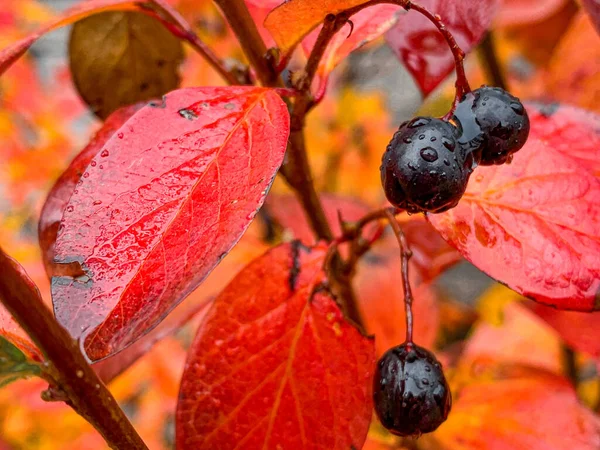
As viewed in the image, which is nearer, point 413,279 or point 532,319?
point 413,279

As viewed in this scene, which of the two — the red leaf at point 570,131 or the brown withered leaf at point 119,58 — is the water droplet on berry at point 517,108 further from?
the brown withered leaf at point 119,58

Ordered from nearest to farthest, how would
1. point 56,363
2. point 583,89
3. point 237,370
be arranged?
point 56,363
point 237,370
point 583,89

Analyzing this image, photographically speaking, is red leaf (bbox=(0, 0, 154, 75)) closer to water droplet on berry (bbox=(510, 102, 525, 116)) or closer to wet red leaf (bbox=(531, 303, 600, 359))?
water droplet on berry (bbox=(510, 102, 525, 116))

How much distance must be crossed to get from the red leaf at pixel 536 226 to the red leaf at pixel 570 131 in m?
0.01

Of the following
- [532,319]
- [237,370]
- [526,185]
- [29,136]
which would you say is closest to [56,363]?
[237,370]

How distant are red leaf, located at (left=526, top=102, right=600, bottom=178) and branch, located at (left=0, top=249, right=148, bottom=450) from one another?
1.39 ft

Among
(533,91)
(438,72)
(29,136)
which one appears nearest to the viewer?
(438,72)

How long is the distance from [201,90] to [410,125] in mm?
161

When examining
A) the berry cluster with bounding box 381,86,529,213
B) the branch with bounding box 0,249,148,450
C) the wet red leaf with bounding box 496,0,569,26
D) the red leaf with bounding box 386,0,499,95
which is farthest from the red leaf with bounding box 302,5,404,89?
the wet red leaf with bounding box 496,0,569,26

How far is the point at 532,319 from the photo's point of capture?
54.9 inches

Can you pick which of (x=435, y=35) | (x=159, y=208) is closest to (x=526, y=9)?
(x=435, y=35)

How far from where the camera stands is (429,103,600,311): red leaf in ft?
1.58

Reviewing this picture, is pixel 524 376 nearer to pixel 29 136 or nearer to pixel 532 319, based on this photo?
pixel 532 319

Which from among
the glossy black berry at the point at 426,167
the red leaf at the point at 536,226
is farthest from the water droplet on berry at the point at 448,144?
the red leaf at the point at 536,226
